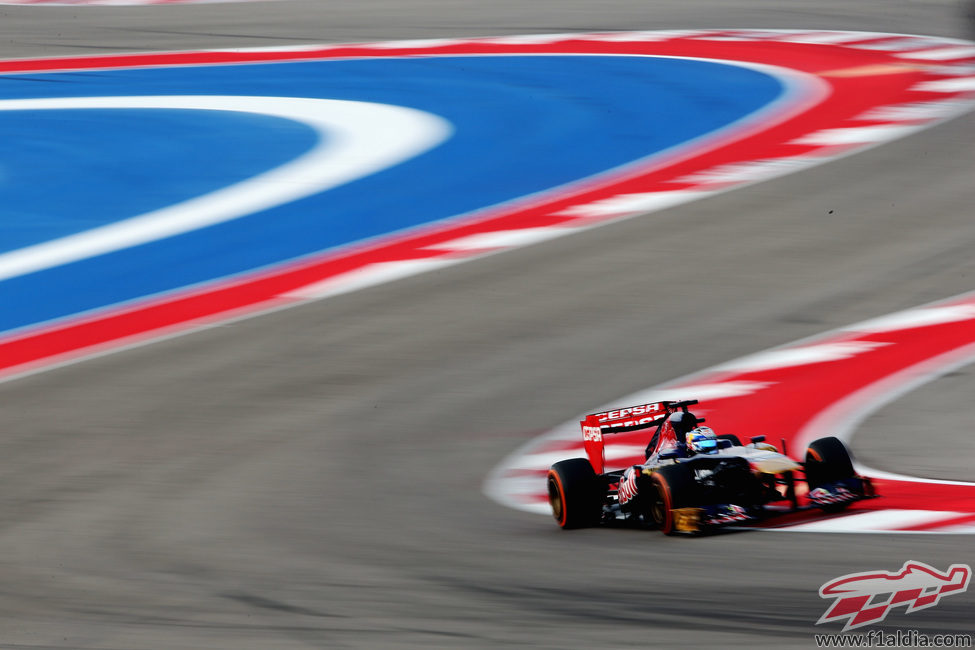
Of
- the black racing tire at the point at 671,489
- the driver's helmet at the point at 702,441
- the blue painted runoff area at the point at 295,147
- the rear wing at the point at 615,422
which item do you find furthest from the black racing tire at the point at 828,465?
the blue painted runoff area at the point at 295,147

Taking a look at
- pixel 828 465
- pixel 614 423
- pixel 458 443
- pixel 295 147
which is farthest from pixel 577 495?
pixel 295 147

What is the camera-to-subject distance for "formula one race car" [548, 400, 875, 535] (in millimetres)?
5617

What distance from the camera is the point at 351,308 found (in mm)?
10016

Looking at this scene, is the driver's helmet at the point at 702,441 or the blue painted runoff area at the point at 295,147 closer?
the driver's helmet at the point at 702,441

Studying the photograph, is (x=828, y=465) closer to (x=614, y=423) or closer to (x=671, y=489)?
(x=671, y=489)

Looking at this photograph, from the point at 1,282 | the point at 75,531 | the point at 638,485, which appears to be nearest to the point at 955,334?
the point at 638,485

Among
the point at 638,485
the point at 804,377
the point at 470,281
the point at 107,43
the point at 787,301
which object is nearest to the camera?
the point at 638,485

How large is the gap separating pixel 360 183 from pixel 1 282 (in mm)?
3401

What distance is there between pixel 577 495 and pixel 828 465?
3.24 ft

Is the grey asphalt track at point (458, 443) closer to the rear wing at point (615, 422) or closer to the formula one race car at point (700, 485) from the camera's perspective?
the formula one race car at point (700, 485)

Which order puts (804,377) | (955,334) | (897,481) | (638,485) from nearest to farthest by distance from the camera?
(638,485) → (897,481) → (804,377) → (955,334)

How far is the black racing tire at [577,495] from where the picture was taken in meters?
5.95

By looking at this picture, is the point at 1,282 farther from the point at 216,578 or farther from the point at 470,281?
the point at 216,578

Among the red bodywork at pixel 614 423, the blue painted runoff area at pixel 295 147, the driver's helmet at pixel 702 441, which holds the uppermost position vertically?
the blue painted runoff area at pixel 295 147
